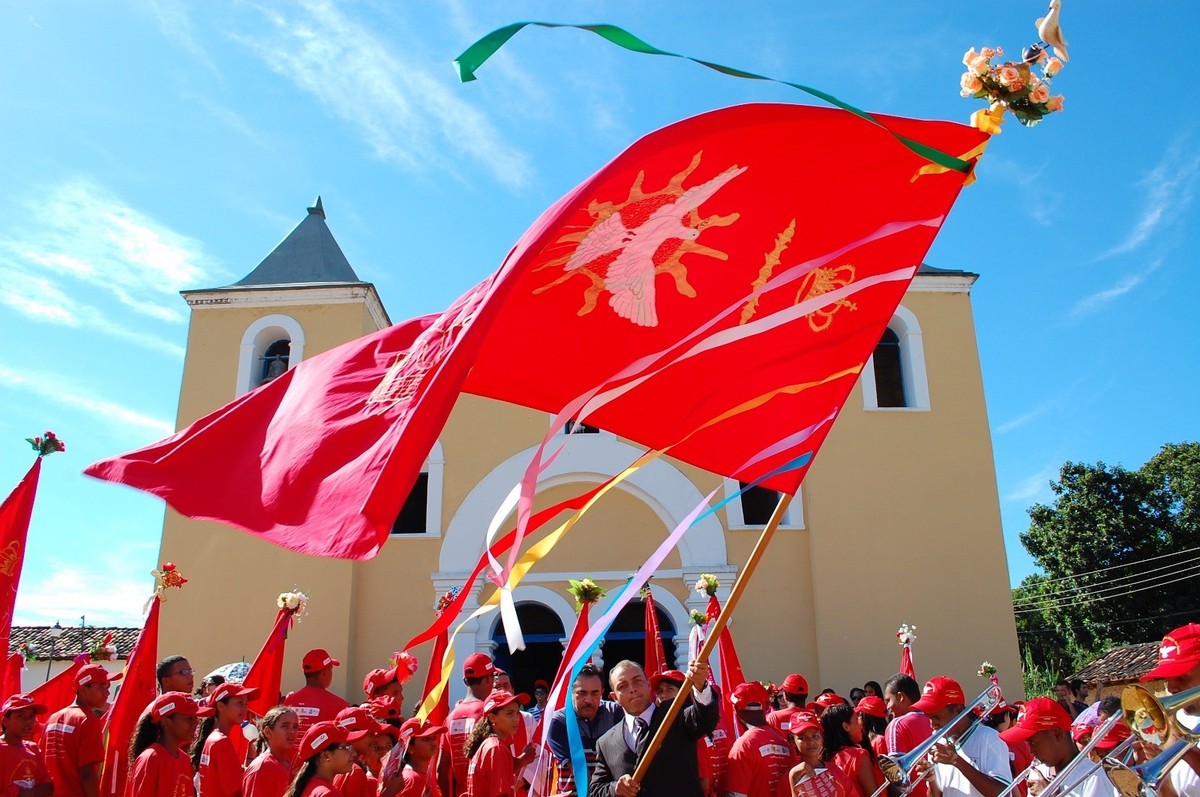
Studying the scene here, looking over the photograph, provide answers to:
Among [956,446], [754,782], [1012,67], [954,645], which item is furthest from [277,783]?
[956,446]

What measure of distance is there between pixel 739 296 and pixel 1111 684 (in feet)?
81.7

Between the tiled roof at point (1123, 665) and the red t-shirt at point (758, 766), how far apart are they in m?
20.3

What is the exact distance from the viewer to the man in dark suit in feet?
16.4

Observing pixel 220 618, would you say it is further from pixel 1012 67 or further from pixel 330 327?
pixel 1012 67

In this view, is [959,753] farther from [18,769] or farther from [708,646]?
[18,769]

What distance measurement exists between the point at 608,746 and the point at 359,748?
172cm

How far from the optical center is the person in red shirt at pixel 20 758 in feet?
21.0

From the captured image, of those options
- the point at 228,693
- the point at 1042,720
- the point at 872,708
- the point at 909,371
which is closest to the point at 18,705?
the point at 228,693

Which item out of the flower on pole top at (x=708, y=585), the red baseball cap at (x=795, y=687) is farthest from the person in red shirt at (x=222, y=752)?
the flower on pole top at (x=708, y=585)

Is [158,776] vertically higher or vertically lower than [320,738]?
lower

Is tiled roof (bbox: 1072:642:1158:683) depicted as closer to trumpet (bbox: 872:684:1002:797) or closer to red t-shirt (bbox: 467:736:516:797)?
trumpet (bbox: 872:684:1002:797)

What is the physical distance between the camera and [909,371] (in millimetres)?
16953

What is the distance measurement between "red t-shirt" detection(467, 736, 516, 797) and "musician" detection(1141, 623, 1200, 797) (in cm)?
378

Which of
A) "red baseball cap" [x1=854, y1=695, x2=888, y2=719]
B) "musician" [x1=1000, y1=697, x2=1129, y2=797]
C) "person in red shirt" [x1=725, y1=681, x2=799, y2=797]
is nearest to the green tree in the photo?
"red baseball cap" [x1=854, y1=695, x2=888, y2=719]
